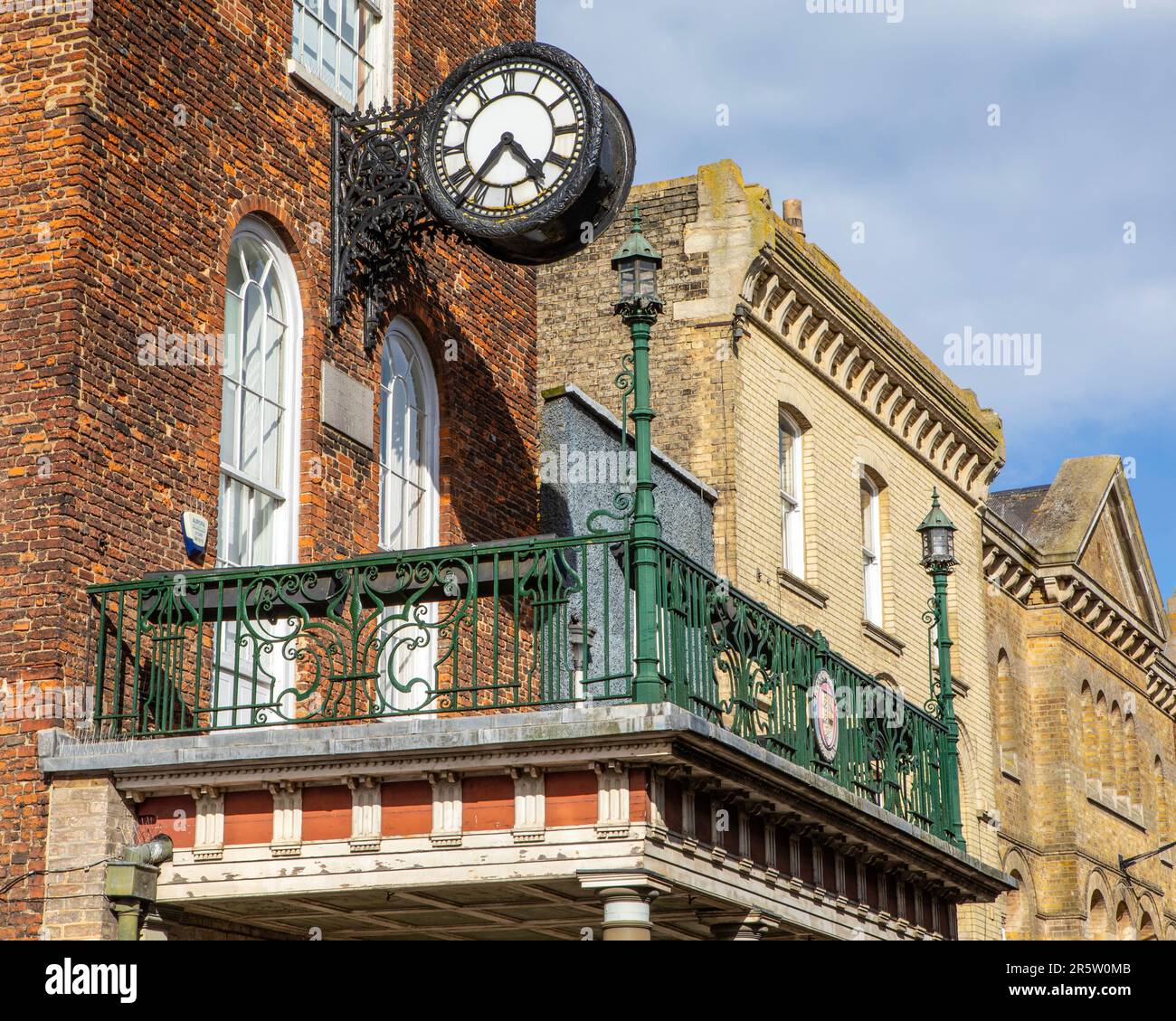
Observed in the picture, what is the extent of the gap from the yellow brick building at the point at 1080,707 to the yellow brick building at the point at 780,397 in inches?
135

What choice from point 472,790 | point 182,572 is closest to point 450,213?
point 182,572

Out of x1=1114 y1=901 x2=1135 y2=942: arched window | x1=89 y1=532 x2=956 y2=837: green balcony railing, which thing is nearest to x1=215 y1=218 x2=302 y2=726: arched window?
x1=89 y1=532 x2=956 y2=837: green balcony railing

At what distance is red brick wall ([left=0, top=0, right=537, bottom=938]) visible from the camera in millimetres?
11484

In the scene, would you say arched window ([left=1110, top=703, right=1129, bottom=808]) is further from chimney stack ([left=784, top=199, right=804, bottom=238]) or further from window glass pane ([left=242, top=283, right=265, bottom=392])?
window glass pane ([left=242, top=283, right=265, bottom=392])

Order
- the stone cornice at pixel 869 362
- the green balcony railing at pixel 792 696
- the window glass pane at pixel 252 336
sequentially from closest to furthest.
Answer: the green balcony railing at pixel 792 696
the window glass pane at pixel 252 336
the stone cornice at pixel 869 362

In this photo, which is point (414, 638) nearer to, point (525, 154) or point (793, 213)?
point (525, 154)

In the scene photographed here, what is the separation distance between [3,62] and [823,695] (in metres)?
6.49

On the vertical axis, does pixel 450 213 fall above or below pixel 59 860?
Answer: above

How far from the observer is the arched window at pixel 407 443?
592 inches

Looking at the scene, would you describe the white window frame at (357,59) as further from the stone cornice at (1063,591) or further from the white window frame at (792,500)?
the stone cornice at (1063,591)

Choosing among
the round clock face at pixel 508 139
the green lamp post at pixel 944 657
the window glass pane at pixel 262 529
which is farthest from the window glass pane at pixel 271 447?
the green lamp post at pixel 944 657

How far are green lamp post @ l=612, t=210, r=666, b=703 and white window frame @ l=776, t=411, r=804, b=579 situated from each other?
11.0m
